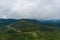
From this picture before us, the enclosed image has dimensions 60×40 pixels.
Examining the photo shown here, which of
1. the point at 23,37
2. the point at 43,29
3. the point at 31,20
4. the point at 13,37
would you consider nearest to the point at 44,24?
the point at 43,29

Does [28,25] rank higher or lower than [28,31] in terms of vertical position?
higher

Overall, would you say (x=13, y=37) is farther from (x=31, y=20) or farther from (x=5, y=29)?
(x=31, y=20)

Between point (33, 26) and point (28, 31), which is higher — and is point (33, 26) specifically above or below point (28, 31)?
above

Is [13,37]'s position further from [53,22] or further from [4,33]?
[53,22]

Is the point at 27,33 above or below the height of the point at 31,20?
below

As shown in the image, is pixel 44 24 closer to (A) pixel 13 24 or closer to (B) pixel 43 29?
(B) pixel 43 29

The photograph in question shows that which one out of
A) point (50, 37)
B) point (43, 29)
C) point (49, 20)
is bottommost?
point (50, 37)

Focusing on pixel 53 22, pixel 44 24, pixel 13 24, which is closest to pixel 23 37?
pixel 13 24

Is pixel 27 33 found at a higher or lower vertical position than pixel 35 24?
lower
